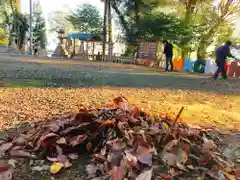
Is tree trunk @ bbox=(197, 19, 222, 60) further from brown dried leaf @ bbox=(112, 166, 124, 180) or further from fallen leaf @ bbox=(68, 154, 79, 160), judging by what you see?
brown dried leaf @ bbox=(112, 166, 124, 180)

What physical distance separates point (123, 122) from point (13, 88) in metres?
3.61

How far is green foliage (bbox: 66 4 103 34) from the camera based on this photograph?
1564 inches

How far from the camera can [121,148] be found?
8.25 ft

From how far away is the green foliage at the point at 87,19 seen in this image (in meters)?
39.7

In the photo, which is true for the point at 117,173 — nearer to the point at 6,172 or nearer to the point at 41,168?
the point at 41,168

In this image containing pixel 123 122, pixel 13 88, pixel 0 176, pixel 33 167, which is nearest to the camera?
pixel 0 176

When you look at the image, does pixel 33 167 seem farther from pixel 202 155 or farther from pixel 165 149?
pixel 202 155

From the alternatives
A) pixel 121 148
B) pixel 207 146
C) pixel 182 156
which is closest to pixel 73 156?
pixel 121 148

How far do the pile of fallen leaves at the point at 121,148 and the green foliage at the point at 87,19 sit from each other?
37535 mm

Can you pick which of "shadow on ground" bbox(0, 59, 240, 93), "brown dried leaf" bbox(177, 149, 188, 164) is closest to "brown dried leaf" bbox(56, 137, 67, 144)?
"brown dried leaf" bbox(177, 149, 188, 164)

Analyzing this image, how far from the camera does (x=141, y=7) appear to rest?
2673 cm

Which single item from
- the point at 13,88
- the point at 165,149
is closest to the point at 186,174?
the point at 165,149

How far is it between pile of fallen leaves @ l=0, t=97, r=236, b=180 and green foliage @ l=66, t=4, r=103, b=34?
37535mm

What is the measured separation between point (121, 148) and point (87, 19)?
128ft
